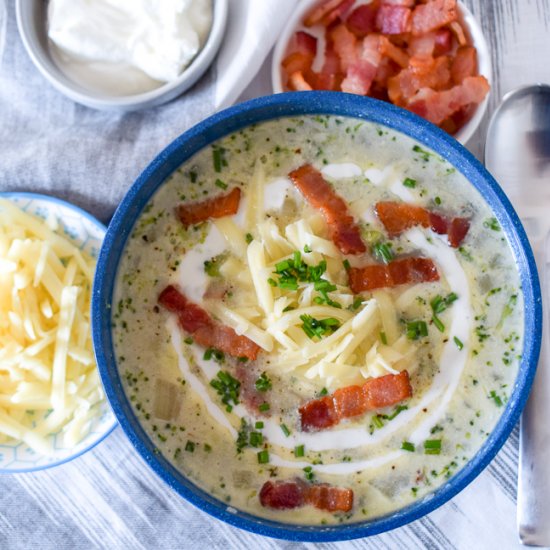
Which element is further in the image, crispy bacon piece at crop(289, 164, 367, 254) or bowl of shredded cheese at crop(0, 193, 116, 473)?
bowl of shredded cheese at crop(0, 193, 116, 473)

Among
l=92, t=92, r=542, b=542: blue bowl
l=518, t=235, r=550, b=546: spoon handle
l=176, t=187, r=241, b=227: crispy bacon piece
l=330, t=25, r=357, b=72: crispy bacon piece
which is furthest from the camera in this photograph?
l=330, t=25, r=357, b=72: crispy bacon piece

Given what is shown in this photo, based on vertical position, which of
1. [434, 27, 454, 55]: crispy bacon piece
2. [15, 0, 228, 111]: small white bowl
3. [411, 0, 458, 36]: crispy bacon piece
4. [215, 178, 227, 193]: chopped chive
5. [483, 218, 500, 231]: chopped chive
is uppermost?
[411, 0, 458, 36]: crispy bacon piece

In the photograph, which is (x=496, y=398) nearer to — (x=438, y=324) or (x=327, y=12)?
(x=438, y=324)

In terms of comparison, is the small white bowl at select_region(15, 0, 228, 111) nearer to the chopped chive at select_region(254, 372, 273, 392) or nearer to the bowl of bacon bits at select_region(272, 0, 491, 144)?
the bowl of bacon bits at select_region(272, 0, 491, 144)

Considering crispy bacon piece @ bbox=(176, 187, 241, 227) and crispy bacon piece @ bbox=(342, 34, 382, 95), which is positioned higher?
crispy bacon piece @ bbox=(342, 34, 382, 95)

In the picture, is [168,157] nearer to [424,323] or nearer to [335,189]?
[335,189]

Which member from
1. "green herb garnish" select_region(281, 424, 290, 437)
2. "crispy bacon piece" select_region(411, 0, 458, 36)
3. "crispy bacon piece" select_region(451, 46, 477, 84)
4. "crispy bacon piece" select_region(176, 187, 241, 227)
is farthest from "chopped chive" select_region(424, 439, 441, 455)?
"crispy bacon piece" select_region(411, 0, 458, 36)

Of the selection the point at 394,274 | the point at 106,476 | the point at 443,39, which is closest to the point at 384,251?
the point at 394,274
